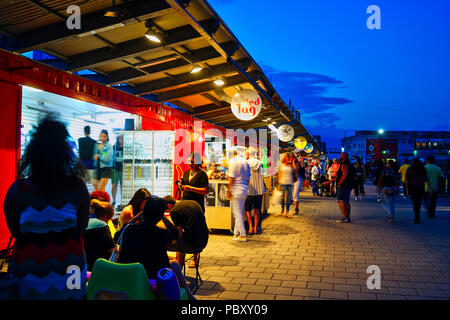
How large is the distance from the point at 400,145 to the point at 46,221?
97167 mm

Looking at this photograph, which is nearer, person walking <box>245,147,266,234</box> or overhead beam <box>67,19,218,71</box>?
overhead beam <box>67,19,218,71</box>

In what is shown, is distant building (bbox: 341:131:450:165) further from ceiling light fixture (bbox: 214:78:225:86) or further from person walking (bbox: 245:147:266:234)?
person walking (bbox: 245:147:266:234)

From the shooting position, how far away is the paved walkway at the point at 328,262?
4.88m

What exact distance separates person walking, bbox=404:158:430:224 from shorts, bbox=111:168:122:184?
8383 mm

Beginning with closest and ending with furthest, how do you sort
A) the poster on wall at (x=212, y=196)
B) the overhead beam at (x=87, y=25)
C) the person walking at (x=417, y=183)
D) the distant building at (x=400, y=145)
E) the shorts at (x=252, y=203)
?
the overhead beam at (x=87, y=25) → the shorts at (x=252, y=203) → the poster on wall at (x=212, y=196) → the person walking at (x=417, y=183) → the distant building at (x=400, y=145)

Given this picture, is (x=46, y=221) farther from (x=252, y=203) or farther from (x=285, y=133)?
(x=285, y=133)

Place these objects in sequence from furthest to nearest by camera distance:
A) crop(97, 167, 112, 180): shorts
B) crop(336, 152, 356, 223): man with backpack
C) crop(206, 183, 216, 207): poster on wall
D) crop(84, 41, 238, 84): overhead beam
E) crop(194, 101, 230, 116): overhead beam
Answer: crop(194, 101, 230, 116): overhead beam, crop(336, 152, 356, 223): man with backpack, crop(97, 167, 112, 180): shorts, crop(206, 183, 216, 207): poster on wall, crop(84, 41, 238, 84): overhead beam

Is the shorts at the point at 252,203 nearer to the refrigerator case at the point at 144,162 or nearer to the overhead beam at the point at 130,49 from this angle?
the refrigerator case at the point at 144,162

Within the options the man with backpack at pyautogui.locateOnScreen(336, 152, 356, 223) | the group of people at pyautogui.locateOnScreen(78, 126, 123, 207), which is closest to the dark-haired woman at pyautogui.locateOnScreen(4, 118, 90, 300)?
the group of people at pyautogui.locateOnScreen(78, 126, 123, 207)

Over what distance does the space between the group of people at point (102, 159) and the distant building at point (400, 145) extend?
16.3 m

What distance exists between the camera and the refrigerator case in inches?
404

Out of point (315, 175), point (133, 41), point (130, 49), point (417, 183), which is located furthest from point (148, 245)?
point (315, 175)

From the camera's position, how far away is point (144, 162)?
10.4 m

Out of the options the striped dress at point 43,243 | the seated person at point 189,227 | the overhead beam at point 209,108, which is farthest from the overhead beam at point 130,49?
the overhead beam at point 209,108
